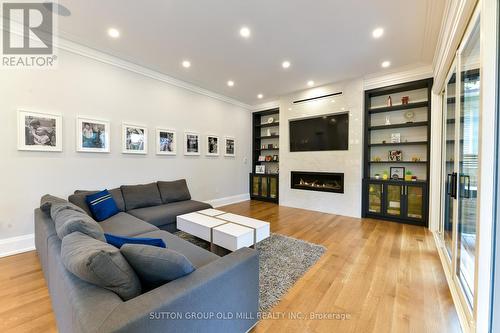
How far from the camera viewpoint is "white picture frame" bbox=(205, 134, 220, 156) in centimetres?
525

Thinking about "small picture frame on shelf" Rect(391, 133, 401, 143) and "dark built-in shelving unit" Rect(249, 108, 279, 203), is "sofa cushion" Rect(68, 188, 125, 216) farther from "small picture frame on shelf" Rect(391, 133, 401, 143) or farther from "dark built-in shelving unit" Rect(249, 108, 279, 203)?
"small picture frame on shelf" Rect(391, 133, 401, 143)

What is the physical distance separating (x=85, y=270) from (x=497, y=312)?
2396 millimetres

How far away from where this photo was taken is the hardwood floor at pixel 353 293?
162 cm

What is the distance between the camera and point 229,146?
5.89 m

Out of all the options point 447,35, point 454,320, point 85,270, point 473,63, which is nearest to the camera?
point 85,270

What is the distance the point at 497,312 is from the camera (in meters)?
1.30

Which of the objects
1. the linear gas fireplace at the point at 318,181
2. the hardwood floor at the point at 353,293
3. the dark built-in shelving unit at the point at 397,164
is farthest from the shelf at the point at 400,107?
the hardwood floor at the point at 353,293

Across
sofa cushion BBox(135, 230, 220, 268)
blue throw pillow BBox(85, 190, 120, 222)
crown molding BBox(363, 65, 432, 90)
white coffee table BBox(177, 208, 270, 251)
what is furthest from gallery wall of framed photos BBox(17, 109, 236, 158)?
crown molding BBox(363, 65, 432, 90)

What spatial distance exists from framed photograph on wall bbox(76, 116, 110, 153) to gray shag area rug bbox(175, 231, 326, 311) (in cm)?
195

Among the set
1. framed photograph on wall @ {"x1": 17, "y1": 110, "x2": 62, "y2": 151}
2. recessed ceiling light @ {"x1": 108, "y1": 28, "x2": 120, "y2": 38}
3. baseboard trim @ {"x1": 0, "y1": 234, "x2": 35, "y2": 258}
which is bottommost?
baseboard trim @ {"x1": 0, "y1": 234, "x2": 35, "y2": 258}

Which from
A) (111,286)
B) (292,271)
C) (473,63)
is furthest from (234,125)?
(111,286)

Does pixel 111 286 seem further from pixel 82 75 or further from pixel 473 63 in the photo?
pixel 82 75

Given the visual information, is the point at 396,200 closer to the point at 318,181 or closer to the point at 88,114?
the point at 318,181

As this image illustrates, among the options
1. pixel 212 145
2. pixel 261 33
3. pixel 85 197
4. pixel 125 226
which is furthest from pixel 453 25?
pixel 85 197
